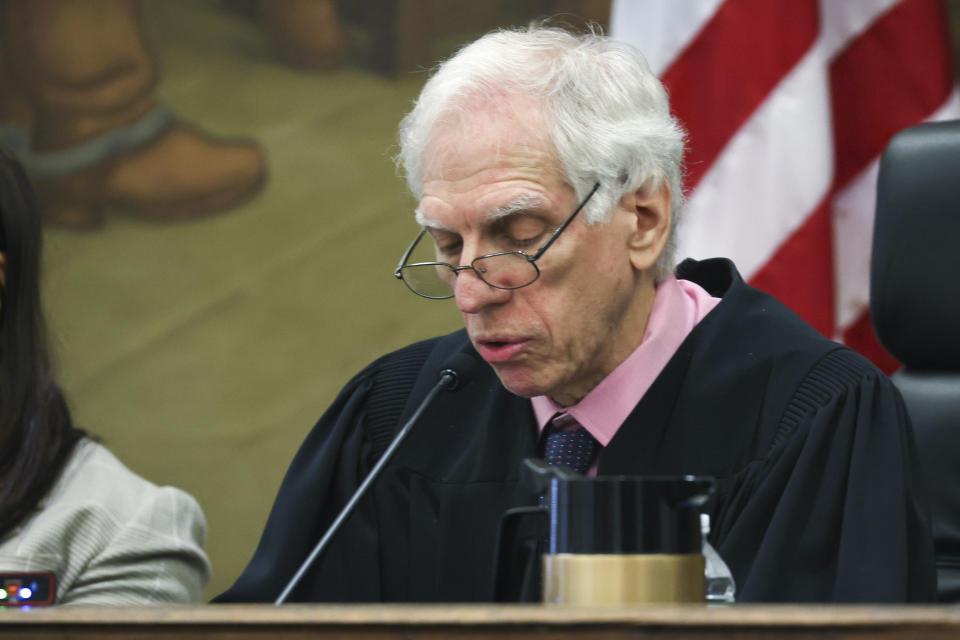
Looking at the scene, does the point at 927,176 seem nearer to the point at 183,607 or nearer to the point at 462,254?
the point at 462,254

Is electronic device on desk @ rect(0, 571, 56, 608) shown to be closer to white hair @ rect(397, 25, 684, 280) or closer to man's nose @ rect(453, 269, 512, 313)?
man's nose @ rect(453, 269, 512, 313)

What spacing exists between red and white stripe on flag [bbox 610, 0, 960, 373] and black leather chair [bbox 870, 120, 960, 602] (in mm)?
814

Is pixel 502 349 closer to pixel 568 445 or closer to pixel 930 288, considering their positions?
pixel 568 445

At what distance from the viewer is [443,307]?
10.9 ft

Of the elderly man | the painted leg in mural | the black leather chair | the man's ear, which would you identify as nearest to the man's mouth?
the elderly man

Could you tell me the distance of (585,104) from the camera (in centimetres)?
168

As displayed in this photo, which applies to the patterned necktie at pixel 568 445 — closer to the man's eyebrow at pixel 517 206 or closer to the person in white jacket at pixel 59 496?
the man's eyebrow at pixel 517 206

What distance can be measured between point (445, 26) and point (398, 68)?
0.17m

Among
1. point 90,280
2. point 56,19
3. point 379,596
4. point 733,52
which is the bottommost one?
point 379,596

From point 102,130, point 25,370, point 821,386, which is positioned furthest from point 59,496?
point 102,130

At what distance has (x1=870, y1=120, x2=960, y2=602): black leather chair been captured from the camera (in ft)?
6.10

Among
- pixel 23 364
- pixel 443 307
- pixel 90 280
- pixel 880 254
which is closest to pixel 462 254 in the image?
pixel 880 254

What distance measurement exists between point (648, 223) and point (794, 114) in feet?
3.83

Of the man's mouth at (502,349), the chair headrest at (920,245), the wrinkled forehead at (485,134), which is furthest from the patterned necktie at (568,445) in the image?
the chair headrest at (920,245)
